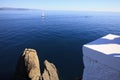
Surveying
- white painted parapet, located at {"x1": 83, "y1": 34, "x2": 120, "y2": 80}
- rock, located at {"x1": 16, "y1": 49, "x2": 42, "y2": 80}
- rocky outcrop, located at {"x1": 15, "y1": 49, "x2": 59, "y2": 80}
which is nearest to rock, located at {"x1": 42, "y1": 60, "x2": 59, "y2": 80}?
rocky outcrop, located at {"x1": 15, "y1": 49, "x2": 59, "y2": 80}

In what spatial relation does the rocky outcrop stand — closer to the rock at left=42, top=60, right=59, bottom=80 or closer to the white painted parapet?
the rock at left=42, top=60, right=59, bottom=80

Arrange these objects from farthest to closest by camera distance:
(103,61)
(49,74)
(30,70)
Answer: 1. (49,74)
2. (30,70)
3. (103,61)

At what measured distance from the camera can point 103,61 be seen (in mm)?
3820

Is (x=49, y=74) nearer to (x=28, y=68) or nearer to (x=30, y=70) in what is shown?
(x=30, y=70)

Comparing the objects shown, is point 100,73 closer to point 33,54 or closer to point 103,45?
point 103,45

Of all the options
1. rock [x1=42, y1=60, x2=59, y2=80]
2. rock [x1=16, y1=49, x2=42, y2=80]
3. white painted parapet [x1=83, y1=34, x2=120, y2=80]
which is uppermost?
white painted parapet [x1=83, y1=34, x2=120, y2=80]

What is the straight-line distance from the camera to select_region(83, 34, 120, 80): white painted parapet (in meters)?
3.65

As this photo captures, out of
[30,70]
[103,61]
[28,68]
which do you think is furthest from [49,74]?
[103,61]

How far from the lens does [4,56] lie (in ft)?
97.5

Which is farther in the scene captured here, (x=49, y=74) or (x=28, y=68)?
(x=49, y=74)

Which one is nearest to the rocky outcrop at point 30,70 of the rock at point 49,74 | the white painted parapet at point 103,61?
the rock at point 49,74

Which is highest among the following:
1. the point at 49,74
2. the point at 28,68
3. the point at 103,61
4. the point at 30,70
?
the point at 103,61

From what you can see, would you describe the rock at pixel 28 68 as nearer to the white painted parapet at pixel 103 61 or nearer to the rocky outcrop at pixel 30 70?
the rocky outcrop at pixel 30 70

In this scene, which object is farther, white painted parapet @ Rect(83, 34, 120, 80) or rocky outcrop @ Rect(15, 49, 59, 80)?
rocky outcrop @ Rect(15, 49, 59, 80)
